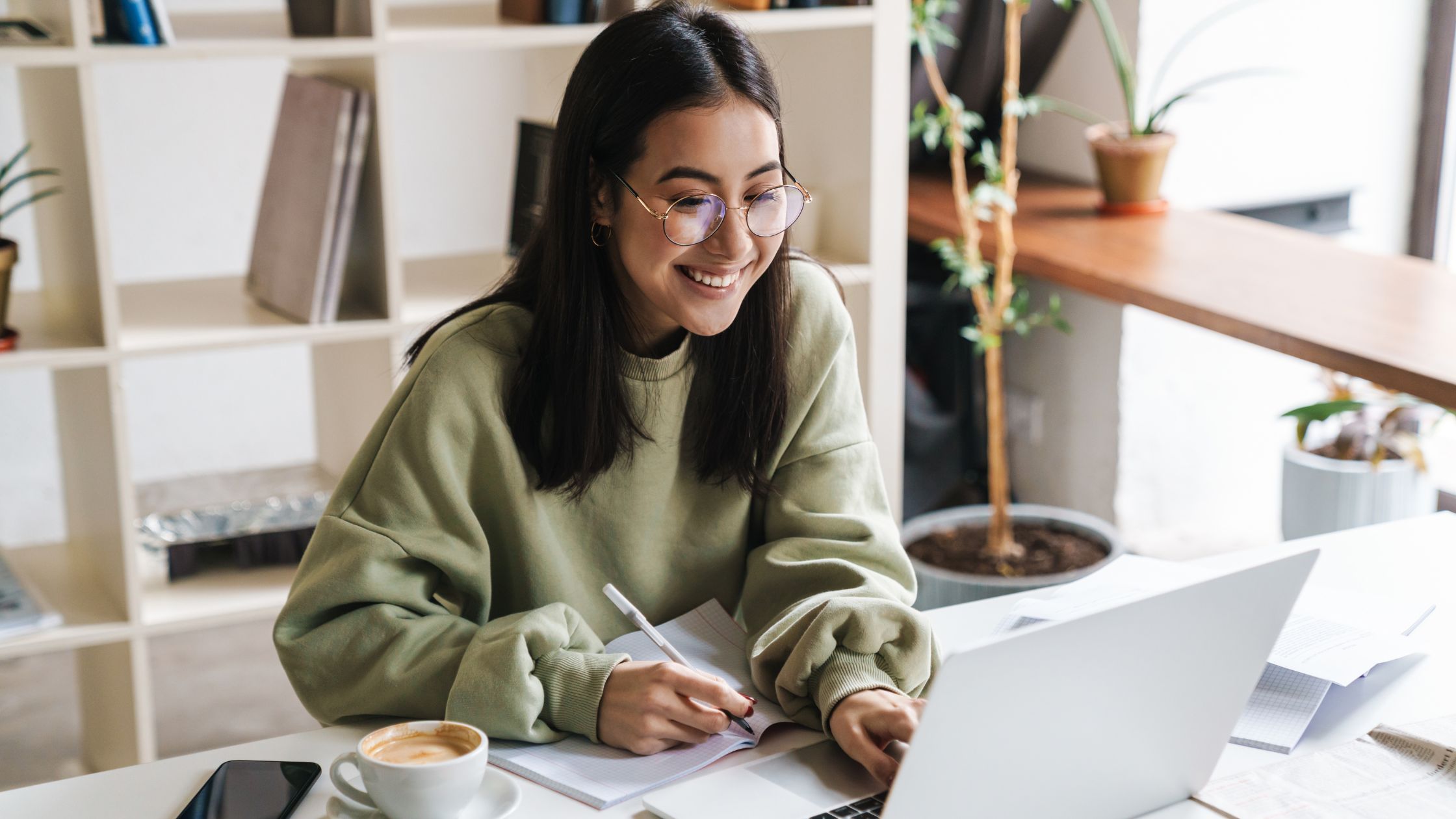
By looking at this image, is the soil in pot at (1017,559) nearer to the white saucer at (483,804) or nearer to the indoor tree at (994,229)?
the indoor tree at (994,229)

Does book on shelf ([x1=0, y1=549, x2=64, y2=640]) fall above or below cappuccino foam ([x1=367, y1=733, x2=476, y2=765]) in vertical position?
below

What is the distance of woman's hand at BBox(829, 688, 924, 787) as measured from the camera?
100 centimetres

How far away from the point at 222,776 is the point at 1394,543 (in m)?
1.13

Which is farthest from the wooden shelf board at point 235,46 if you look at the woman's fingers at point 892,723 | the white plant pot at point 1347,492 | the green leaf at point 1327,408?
the white plant pot at point 1347,492

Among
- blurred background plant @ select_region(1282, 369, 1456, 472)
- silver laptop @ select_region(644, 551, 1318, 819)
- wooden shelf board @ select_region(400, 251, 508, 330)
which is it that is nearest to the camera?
silver laptop @ select_region(644, 551, 1318, 819)

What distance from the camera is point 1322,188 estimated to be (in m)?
3.02

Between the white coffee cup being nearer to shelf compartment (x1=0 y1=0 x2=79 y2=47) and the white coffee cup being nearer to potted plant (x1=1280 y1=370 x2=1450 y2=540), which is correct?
shelf compartment (x1=0 y1=0 x2=79 y2=47)

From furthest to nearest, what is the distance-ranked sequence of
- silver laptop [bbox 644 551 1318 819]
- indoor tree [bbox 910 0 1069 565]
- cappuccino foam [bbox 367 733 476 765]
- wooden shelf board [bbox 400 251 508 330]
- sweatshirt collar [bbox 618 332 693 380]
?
1. indoor tree [bbox 910 0 1069 565]
2. wooden shelf board [bbox 400 251 508 330]
3. sweatshirt collar [bbox 618 332 693 380]
4. cappuccino foam [bbox 367 733 476 765]
5. silver laptop [bbox 644 551 1318 819]

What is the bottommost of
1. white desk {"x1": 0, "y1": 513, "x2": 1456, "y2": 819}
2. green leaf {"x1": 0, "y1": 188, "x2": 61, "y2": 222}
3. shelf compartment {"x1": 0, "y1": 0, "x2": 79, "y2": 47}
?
white desk {"x1": 0, "y1": 513, "x2": 1456, "y2": 819}

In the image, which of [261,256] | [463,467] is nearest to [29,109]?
[261,256]

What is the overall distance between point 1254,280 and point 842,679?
1424mm

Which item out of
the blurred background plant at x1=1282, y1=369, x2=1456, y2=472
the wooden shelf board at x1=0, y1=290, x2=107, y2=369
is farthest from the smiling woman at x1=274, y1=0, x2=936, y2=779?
the blurred background plant at x1=1282, y1=369, x2=1456, y2=472

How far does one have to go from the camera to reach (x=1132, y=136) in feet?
8.77

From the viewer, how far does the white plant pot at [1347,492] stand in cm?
252
